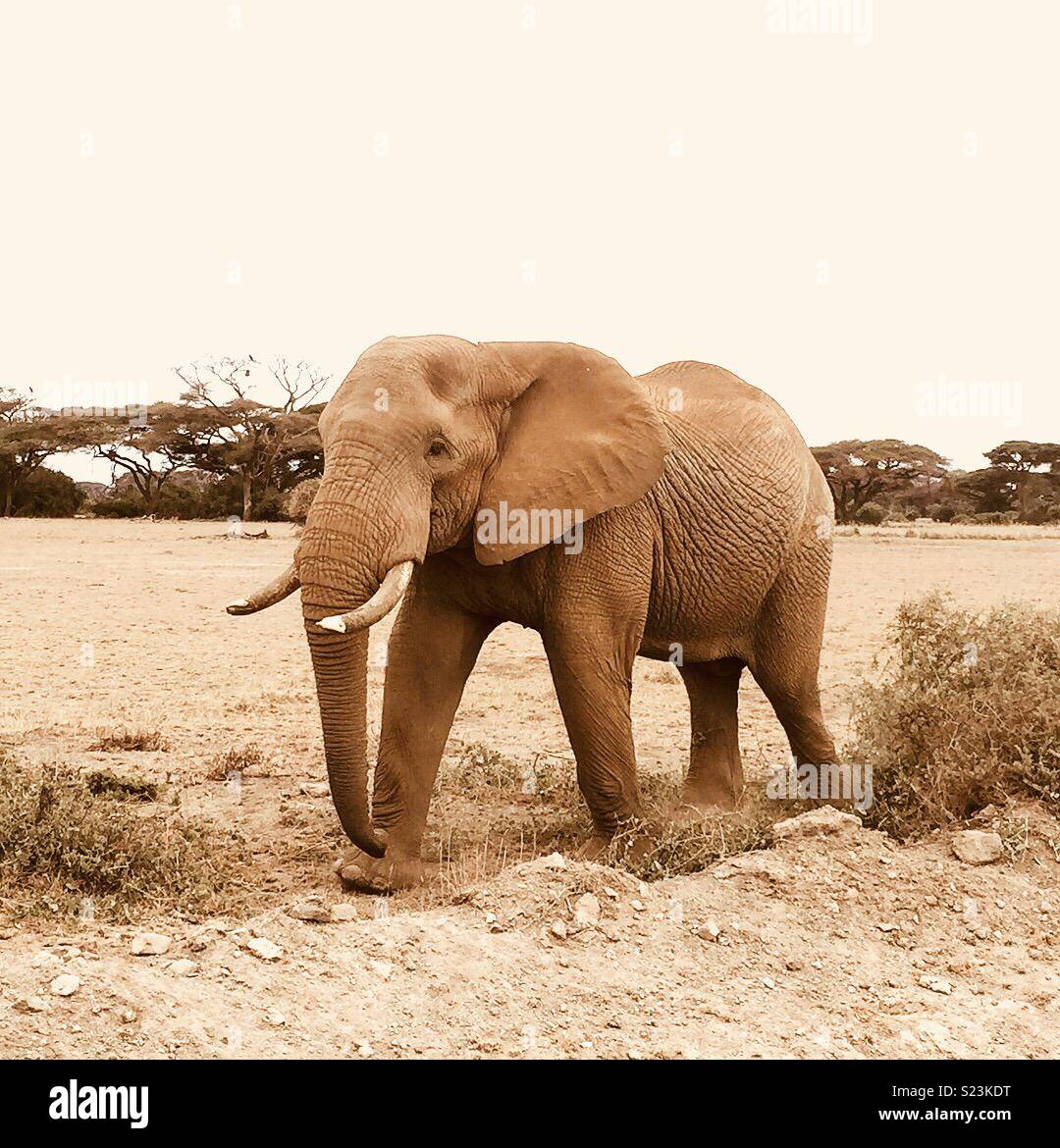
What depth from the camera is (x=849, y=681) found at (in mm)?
12594

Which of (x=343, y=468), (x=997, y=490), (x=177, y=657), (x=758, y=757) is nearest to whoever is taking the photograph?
(x=343, y=468)

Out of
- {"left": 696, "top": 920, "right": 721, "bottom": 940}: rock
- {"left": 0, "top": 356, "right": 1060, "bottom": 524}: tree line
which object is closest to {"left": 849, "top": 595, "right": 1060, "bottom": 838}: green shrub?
{"left": 696, "top": 920, "right": 721, "bottom": 940}: rock

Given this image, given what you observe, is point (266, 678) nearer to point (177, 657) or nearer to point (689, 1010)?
point (177, 657)

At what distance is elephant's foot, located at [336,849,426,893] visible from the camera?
630cm

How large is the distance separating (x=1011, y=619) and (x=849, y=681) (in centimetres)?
474

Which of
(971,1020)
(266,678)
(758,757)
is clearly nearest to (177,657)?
(266,678)

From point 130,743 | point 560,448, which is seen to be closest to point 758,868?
point 560,448

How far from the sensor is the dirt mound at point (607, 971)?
161 inches

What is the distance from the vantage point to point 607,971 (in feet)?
15.6

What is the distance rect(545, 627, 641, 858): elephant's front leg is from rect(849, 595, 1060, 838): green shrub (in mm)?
1619

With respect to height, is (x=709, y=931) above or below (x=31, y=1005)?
below

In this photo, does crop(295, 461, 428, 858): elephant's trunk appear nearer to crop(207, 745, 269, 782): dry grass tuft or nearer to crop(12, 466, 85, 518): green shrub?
crop(207, 745, 269, 782): dry grass tuft

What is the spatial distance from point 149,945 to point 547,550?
8.82 feet

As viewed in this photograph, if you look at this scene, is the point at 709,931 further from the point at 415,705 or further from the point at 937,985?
the point at 415,705
